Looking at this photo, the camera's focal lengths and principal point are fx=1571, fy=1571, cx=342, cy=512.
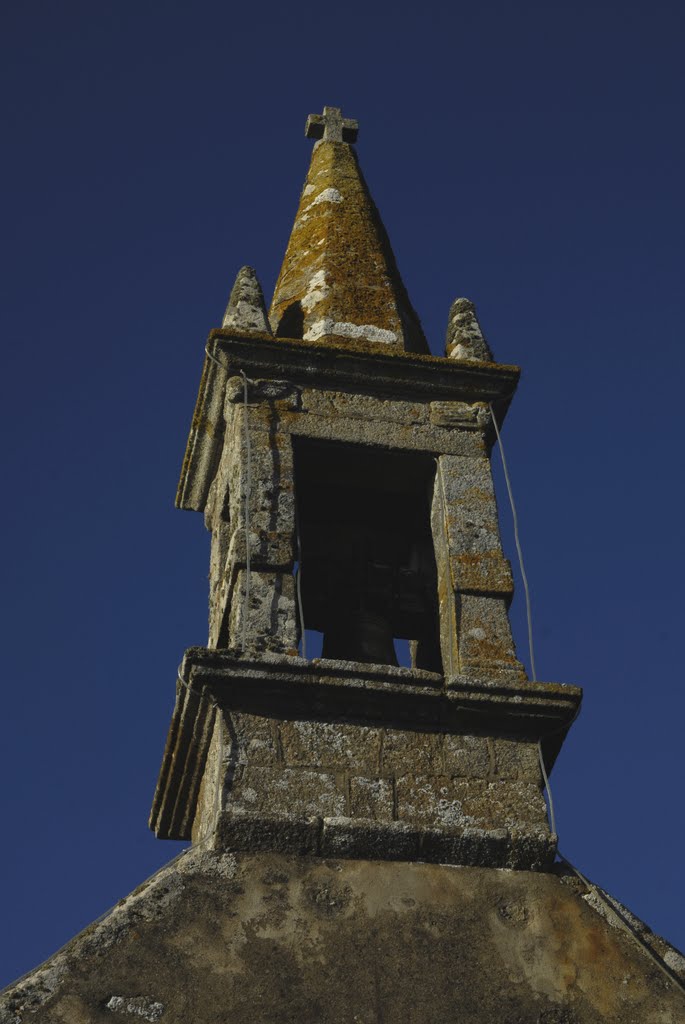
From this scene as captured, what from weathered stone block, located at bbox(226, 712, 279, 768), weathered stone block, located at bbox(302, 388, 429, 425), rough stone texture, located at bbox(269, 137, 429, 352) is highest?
rough stone texture, located at bbox(269, 137, 429, 352)

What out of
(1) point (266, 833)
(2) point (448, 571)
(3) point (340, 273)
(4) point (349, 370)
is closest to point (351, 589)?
(2) point (448, 571)

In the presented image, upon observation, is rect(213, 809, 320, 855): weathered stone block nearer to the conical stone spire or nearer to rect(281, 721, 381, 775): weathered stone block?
rect(281, 721, 381, 775): weathered stone block

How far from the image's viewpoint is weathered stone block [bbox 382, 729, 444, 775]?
277 inches

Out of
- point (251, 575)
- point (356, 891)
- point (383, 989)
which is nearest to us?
point (383, 989)

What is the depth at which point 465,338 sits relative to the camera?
9.29 m

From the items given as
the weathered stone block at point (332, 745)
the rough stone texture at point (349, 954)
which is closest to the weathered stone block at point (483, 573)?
the weathered stone block at point (332, 745)

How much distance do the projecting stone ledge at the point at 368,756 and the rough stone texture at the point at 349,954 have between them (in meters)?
0.11

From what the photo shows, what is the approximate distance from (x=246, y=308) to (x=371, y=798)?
10.9ft

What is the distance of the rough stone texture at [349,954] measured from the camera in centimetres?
600

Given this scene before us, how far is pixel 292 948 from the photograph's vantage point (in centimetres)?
630

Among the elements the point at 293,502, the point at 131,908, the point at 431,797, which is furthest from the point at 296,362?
the point at 131,908

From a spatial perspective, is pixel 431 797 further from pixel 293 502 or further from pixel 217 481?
pixel 217 481

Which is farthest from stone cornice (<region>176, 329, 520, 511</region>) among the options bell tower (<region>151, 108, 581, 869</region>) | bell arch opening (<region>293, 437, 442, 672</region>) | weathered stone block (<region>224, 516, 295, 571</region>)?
weathered stone block (<region>224, 516, 295, 571</region>)

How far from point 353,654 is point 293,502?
3.11 feet
